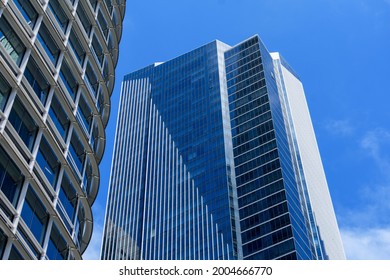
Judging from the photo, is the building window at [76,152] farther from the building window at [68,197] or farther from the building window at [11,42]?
the building window at [11,42]

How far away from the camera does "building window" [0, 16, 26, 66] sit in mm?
30281

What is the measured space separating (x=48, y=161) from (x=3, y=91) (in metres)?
5.26

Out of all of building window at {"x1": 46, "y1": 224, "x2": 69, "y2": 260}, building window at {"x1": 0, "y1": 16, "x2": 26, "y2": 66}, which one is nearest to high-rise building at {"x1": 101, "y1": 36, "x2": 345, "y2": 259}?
building window at {"x1": 46, "y1": 224, "x2": 69, "y2": 260}

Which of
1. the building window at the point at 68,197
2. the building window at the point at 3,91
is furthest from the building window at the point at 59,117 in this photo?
the building window at the point at 3,91

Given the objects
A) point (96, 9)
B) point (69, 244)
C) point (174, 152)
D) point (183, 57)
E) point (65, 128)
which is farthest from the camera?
point (183, 57)

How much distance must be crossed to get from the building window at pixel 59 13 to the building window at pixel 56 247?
13.4 meters

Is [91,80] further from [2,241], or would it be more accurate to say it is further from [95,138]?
[2,241]

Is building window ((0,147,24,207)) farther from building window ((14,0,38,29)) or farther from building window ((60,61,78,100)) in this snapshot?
building window ((60,61,78,100))

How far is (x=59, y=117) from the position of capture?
3541cm

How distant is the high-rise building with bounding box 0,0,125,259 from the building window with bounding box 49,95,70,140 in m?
0.06

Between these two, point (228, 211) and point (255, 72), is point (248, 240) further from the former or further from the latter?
point (255, 72)

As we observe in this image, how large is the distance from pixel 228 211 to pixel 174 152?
34658mm
